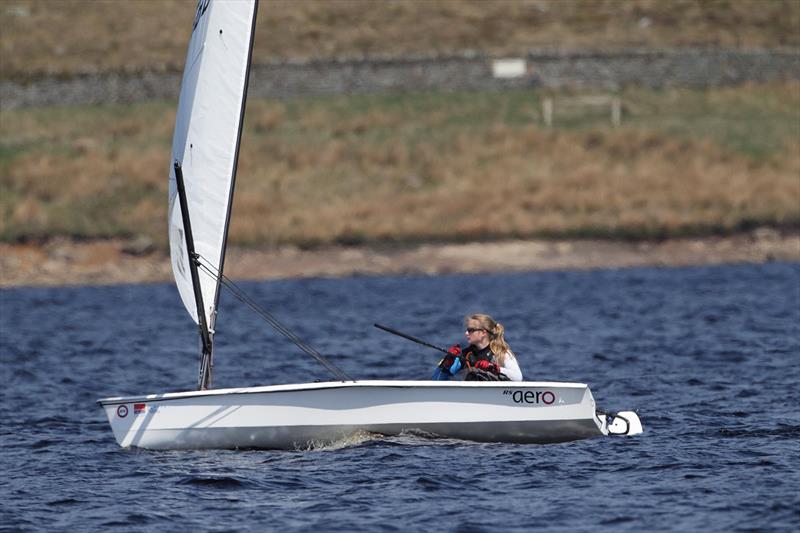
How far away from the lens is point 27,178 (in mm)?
57344

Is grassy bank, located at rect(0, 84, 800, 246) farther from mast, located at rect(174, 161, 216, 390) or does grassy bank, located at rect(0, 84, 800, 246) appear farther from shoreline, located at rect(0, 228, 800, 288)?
mast, located at rect(174, 161, 216, 390)

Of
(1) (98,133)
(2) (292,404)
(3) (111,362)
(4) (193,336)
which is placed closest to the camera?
(2) (292,404)

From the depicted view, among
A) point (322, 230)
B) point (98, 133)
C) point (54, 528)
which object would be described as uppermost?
point (98, 133)

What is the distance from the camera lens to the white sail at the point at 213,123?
19297 millimetres

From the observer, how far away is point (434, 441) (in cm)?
1814

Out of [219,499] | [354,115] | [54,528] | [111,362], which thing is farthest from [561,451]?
[354,115]

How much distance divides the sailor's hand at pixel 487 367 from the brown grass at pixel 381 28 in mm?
54598

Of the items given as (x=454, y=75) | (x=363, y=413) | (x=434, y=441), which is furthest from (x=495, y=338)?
(x=454, y=75)

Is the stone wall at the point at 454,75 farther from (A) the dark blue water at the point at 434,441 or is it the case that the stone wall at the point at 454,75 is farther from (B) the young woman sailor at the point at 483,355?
(B) the young woman sailor at the point at 483,355

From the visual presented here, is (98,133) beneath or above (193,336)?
above

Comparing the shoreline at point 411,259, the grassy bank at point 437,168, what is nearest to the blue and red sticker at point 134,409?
the shoreline at point 411,259

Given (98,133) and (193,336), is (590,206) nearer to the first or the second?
(193,336)

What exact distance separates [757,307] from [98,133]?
38.1 meters

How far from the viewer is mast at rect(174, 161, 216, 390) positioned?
62.1ft
